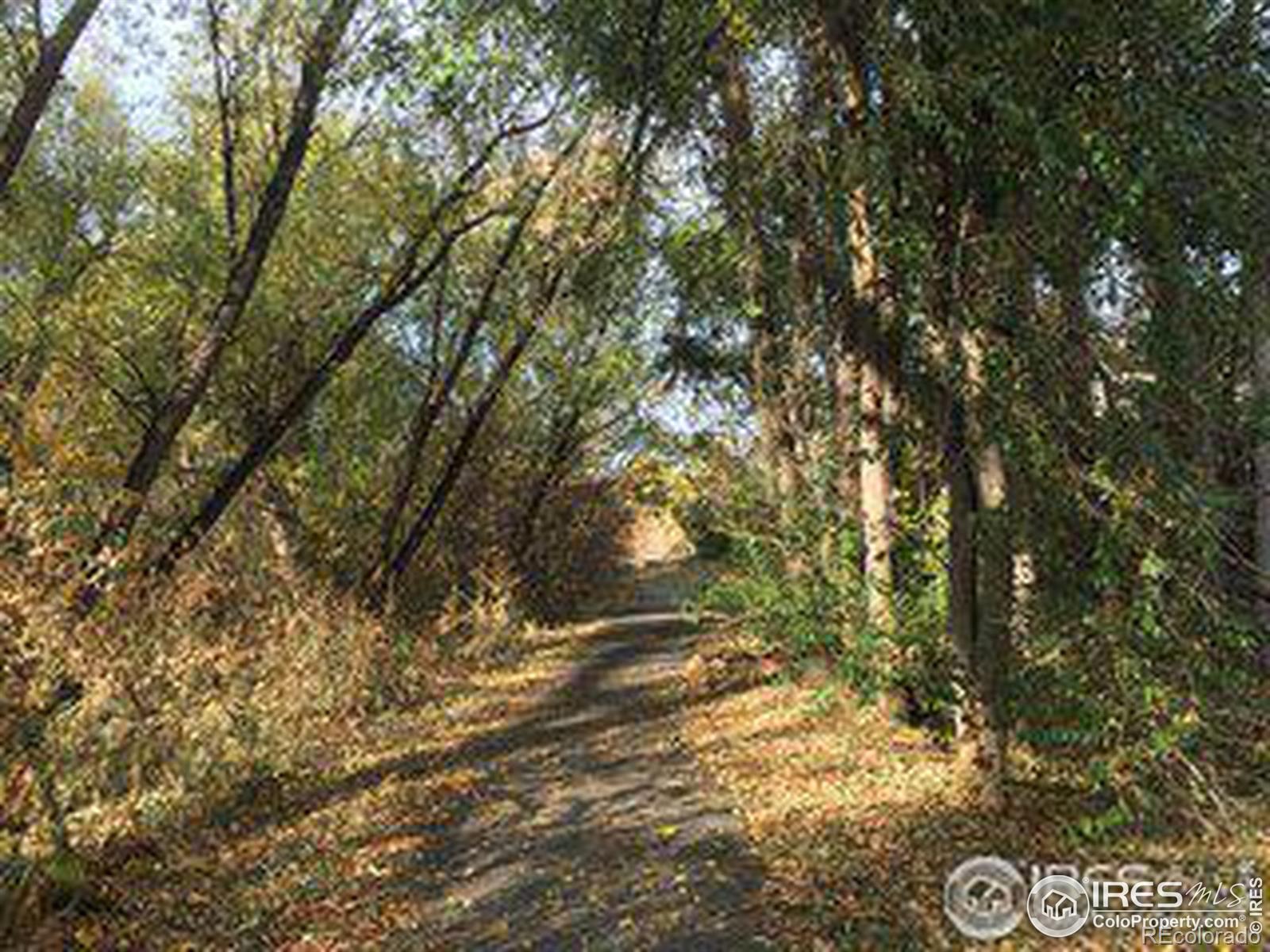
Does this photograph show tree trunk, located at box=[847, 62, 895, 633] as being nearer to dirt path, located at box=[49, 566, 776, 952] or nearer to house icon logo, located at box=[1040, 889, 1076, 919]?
dirt path, located at box=[49, 566, 776, 952]

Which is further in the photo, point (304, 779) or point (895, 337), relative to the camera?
point (304, 779)

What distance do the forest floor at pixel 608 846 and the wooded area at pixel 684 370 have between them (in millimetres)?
458

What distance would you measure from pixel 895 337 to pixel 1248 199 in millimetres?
3002

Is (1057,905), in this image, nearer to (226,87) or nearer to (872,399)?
(872,399)

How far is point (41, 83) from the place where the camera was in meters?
9.15

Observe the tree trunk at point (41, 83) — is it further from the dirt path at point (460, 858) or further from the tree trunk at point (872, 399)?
the tree trunk at point (872, 399)

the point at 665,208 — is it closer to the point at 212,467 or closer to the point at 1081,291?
the point at 212,467

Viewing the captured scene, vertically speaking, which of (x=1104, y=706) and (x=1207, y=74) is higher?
(x=1207, y=74)

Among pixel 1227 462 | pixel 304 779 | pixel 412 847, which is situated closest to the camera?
pixel 412 847

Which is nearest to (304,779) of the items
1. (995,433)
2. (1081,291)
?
(995,433)

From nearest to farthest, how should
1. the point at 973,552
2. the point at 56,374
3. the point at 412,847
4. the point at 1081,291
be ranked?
the point at 1081,291 → the point at 973,552 → the point at 412,847 → the point at 56,374

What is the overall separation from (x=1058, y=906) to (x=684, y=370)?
659 inches

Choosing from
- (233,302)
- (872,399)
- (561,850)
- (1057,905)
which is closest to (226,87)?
(233,302)

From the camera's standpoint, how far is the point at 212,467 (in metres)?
18.9
